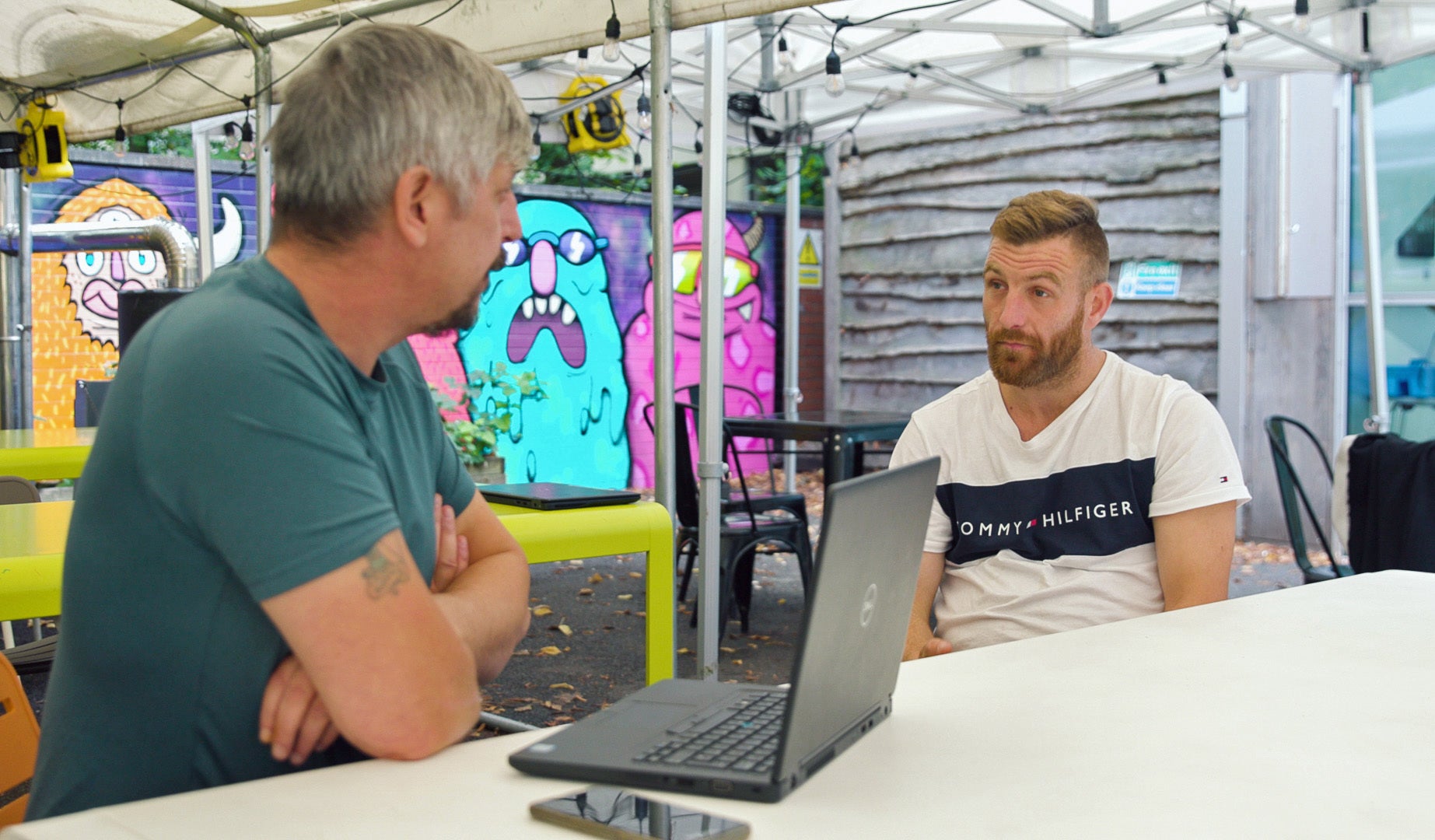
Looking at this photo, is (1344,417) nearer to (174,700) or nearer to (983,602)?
(983,602)

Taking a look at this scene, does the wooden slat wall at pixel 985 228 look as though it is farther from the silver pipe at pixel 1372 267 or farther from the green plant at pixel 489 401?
the green plant at pixel 489 401

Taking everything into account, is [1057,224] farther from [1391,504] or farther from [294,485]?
[1391,504]

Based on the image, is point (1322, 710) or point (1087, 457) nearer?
point (1322, 710)

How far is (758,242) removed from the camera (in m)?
9.67

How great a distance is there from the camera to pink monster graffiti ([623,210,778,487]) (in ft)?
29.7

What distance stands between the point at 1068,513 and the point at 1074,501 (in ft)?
0.08

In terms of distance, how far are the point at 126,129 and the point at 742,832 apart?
17.0ft

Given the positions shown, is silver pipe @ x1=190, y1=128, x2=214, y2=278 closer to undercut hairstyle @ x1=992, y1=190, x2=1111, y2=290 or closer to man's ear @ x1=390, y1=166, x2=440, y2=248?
undercut hairstyle @ x1=992, y1=190, x2=1111, y2=290

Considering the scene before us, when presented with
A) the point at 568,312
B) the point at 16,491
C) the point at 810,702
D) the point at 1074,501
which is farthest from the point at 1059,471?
the point at 568,312

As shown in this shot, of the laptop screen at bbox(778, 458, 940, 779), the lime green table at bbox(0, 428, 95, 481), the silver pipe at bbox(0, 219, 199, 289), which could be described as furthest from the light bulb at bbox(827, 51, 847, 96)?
the laptop screen at bbox(778, 458, 940, 779)

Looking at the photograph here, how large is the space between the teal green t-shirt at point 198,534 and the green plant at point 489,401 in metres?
6.44

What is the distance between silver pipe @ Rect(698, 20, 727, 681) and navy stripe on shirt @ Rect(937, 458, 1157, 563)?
1106 mm

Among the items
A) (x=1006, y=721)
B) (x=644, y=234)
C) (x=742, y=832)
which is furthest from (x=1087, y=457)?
(x=644, y=234)

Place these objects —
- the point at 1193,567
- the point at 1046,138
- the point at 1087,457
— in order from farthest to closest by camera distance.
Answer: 1. the point at 1046,138
2. the point at 1087,457
3. the point at 1193,567
